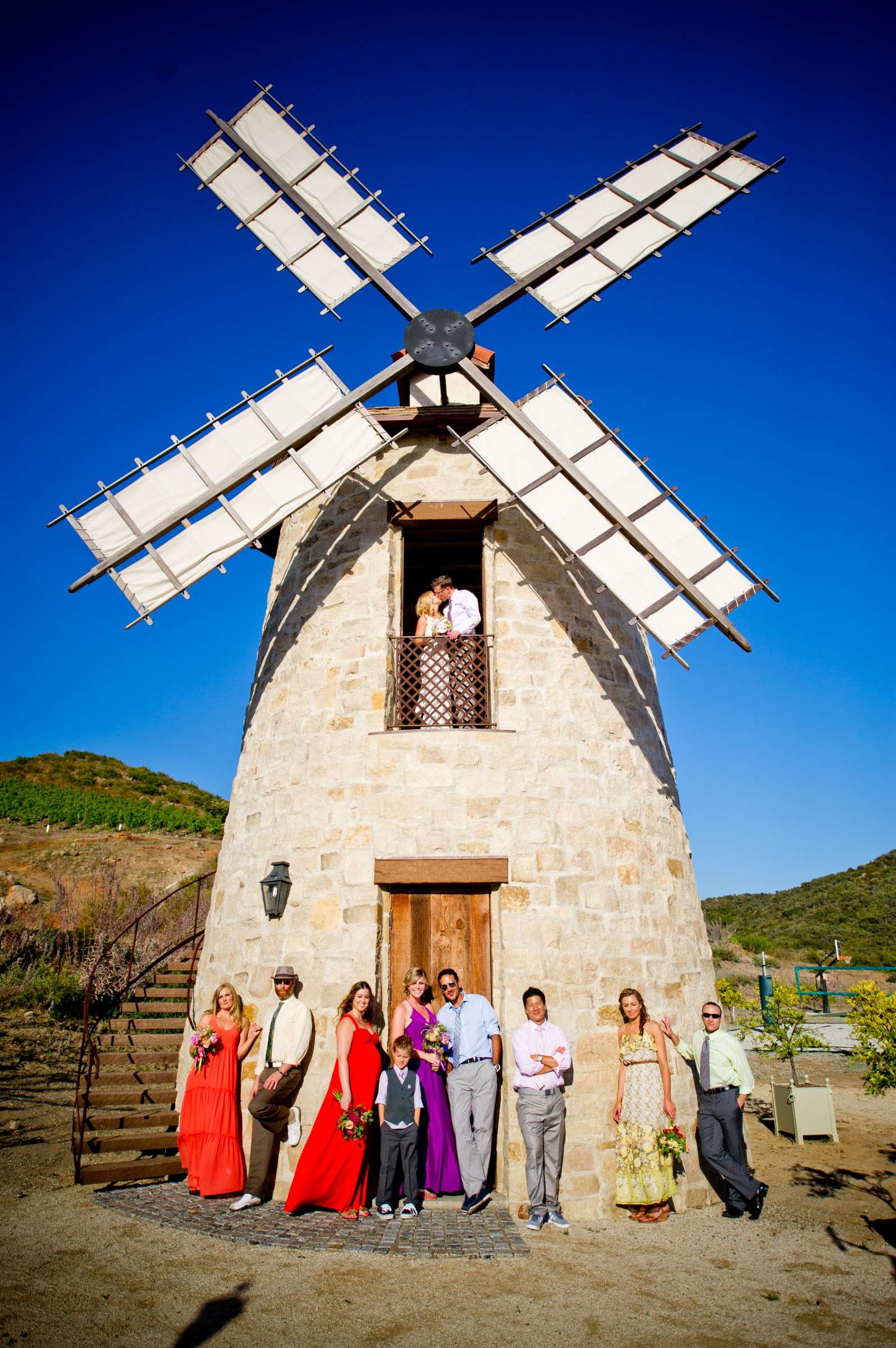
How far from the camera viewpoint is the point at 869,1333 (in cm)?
347

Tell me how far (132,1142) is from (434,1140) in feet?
7.69

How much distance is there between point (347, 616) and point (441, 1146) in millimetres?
4269

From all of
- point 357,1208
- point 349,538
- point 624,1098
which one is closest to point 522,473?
point 349,538

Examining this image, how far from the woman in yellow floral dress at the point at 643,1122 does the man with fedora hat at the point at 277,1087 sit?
2282mm

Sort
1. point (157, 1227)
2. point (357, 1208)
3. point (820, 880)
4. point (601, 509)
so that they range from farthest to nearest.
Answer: point (820, 880), point (601, 509), point (357, 1208), point (157, 1227)

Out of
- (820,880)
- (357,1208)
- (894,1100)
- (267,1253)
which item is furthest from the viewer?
(820,880)

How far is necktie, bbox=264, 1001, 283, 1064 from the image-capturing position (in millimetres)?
5531

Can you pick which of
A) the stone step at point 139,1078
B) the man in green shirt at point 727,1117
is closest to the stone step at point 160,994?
the stone step at point 139,1078

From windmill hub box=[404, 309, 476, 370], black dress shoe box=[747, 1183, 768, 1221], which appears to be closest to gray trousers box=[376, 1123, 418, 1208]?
black dress shoe box=[747, 1183, 768, 1221]

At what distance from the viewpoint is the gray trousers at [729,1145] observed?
533 centimetres

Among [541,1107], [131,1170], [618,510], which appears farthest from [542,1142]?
[618,510]

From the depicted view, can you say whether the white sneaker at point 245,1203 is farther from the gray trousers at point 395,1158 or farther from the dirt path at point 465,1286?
the gray trousers at point 395,1158

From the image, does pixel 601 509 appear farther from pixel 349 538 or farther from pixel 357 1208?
pixel 357 1208

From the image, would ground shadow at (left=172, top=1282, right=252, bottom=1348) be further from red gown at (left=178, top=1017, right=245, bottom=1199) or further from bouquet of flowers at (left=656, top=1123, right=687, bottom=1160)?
bouquet of flowers at (left=656, top=1123, right=687, bottom=1160)
